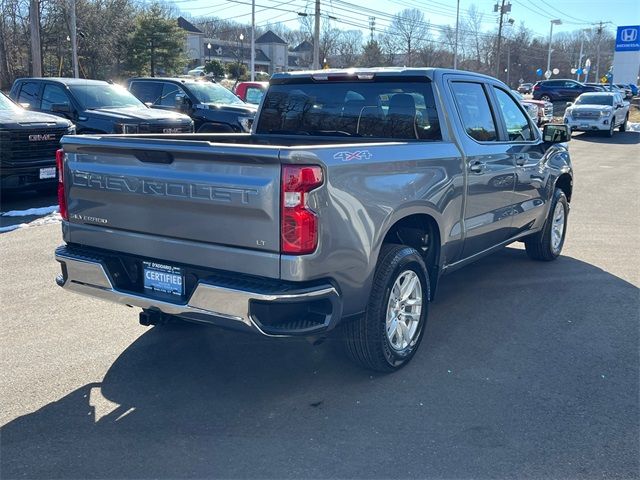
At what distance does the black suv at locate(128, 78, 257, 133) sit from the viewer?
15055mm

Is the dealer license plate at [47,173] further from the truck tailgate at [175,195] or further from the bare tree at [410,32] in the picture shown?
the bare tree at [410,32]

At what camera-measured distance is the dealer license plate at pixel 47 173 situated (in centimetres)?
1005

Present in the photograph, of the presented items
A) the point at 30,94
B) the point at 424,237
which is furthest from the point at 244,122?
the point at 424,237

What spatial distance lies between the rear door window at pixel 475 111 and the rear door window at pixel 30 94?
10153 millimetres

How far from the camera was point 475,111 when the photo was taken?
5.36 metres

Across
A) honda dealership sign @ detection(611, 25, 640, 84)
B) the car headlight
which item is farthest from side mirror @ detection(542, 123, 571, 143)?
honda dealership sign @ detection(611, 25, 640, 84)

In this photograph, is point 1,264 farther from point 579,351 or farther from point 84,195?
point 579,351

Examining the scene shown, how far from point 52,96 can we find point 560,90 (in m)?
40.1

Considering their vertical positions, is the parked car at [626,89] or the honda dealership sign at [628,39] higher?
the honda dealership sign at [628,39]

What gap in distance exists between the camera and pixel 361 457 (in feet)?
10.8

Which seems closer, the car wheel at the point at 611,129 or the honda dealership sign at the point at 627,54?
the car wheel at the point at 611,129

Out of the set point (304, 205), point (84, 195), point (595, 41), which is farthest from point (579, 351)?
point (595, 41)

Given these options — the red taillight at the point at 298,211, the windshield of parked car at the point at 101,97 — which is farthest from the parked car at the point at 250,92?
the red taillight at the point at 298,211

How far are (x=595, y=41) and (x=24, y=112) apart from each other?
12296cm
